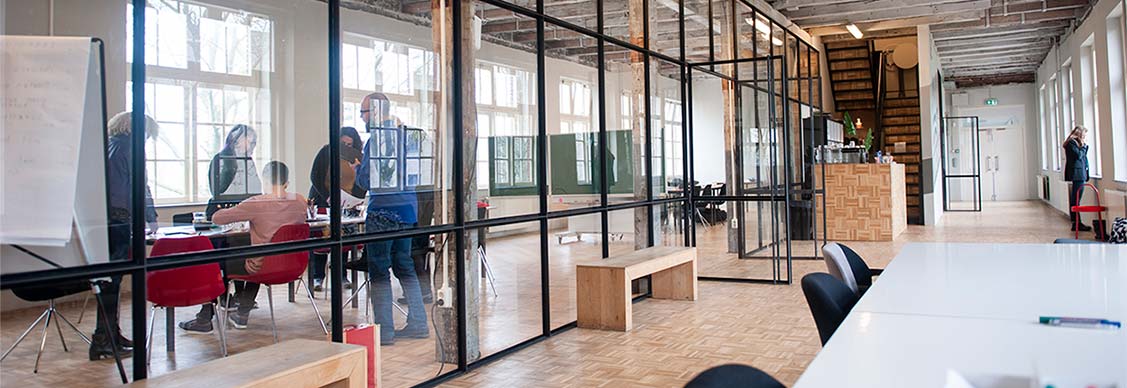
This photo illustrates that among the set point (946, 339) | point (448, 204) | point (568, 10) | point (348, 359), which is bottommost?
point (348, 359)

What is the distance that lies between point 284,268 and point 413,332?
1020mm

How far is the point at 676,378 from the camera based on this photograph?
409cm

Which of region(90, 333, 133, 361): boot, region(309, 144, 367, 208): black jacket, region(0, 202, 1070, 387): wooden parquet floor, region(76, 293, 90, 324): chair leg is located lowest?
region(0, 202, 1070, 387): wooden parquet floor

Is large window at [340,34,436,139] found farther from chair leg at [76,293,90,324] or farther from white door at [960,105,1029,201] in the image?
white door at [960,105,1029,201]

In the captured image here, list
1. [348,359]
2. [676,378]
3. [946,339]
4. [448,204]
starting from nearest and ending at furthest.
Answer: [946,339] < [348,359] < [676,378] < [448,204]

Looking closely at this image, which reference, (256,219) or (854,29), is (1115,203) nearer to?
(854,29)

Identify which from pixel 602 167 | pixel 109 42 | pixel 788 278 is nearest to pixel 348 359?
pixel 109 42

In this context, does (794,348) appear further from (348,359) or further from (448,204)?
(348,359)

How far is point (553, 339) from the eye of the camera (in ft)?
17.1

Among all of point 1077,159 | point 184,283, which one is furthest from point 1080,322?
point 1077,159

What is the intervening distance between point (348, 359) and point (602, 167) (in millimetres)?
3392

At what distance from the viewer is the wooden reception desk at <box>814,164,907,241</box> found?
1140 centimetres

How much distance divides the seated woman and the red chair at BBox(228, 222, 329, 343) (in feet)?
0.08

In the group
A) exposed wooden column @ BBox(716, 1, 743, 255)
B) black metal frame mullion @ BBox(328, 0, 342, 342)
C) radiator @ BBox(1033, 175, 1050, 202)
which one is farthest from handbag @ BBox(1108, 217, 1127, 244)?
radiator @ BBox(1033, 175, 1050, 202)
